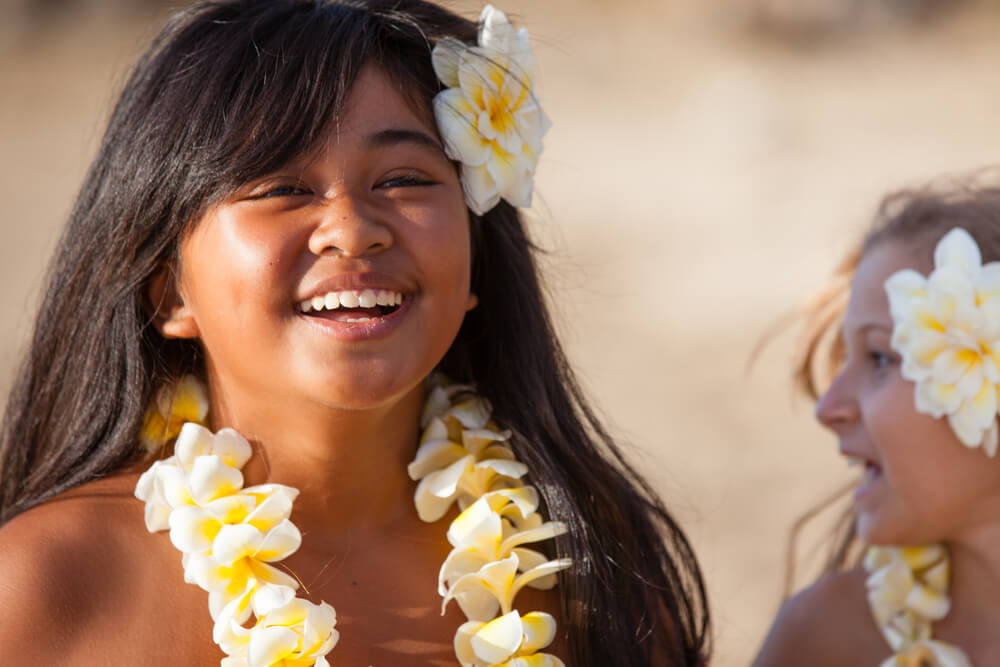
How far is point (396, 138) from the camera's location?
217cm

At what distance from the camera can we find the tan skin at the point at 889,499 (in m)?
2.63

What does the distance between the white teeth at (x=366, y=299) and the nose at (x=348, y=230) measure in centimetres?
7

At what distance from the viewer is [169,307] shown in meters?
2.33

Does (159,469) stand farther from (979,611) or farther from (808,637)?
→ (979,611)

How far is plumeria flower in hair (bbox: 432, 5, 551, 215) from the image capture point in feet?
7.47

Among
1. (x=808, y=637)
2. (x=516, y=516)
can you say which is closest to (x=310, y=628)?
(x=516, y=516)

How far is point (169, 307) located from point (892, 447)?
1518mm

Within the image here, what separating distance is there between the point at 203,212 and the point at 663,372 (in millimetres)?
5636

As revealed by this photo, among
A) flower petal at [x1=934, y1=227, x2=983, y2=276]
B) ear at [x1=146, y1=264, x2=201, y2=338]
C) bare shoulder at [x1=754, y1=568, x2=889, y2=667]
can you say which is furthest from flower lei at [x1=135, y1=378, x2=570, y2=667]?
flower petal at [x1=934, y1=227, x2=983, y2=276]

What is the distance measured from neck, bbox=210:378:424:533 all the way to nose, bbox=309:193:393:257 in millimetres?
292

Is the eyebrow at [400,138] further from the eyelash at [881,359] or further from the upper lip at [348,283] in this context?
the eyelash at [881,359]

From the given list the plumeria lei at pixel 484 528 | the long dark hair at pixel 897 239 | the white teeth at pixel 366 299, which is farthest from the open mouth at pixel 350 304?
the long dark hair at pixel 897 239

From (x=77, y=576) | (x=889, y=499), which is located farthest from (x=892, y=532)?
(x=77, y=576)

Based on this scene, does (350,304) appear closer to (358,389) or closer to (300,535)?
(358,389)
